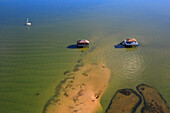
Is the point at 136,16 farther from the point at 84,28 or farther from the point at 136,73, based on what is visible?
the point at 136,73

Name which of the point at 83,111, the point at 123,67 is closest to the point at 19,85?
the point at 83,111

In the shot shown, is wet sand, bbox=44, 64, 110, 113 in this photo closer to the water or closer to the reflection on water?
the water

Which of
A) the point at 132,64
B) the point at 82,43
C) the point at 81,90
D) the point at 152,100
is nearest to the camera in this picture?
the point at 152,100

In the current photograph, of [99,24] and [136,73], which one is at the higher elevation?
[99,24]

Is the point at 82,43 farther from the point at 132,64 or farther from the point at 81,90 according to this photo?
the point at 81,90

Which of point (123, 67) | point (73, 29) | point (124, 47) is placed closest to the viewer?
point (123, 67)

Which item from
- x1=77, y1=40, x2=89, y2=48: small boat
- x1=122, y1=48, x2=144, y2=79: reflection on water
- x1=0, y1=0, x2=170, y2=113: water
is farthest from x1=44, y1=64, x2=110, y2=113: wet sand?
x1=77, y1=40, x2=89, y2=48: small boat

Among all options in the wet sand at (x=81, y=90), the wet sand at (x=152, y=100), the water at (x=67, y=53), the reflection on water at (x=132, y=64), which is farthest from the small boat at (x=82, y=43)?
the wet sand at (x=152, y=100)

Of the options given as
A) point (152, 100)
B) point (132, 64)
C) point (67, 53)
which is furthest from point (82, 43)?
point (152, 100)
